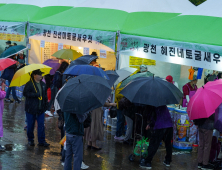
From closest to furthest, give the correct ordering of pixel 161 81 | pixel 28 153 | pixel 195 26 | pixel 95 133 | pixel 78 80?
pixel 78 80 → pixel 161 81 → pixel 28 153 → pixel 95 133 → pixel 195 26

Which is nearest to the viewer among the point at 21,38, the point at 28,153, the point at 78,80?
the point at 78,80

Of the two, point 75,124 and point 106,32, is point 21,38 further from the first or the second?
point 75,124

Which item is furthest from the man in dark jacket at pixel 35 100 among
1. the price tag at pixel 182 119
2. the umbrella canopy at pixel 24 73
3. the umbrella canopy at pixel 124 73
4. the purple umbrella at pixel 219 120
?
the purple umbrella at pixel 219 120

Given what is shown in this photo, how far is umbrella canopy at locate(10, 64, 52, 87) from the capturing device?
7768 millimetres

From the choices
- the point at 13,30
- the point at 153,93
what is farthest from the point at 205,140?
the point at 13,30

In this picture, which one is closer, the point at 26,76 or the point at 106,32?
the point at 26,76

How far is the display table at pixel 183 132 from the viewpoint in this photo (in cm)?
873

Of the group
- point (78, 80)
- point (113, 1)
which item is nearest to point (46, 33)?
point (113, 1)

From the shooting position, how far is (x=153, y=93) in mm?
6684

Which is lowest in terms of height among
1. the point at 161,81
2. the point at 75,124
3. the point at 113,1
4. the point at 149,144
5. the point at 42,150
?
the point at 42,150

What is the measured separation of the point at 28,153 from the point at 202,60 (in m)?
4.69

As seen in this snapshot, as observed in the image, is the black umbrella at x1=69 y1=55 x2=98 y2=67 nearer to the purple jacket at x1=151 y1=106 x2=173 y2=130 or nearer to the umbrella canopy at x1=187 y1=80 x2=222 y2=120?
the purple jacket at x1=151 y1=106 x2=173 y2=130

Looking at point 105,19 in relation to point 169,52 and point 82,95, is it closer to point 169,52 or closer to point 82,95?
point 169,52

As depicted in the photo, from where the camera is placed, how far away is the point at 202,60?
8117mm
